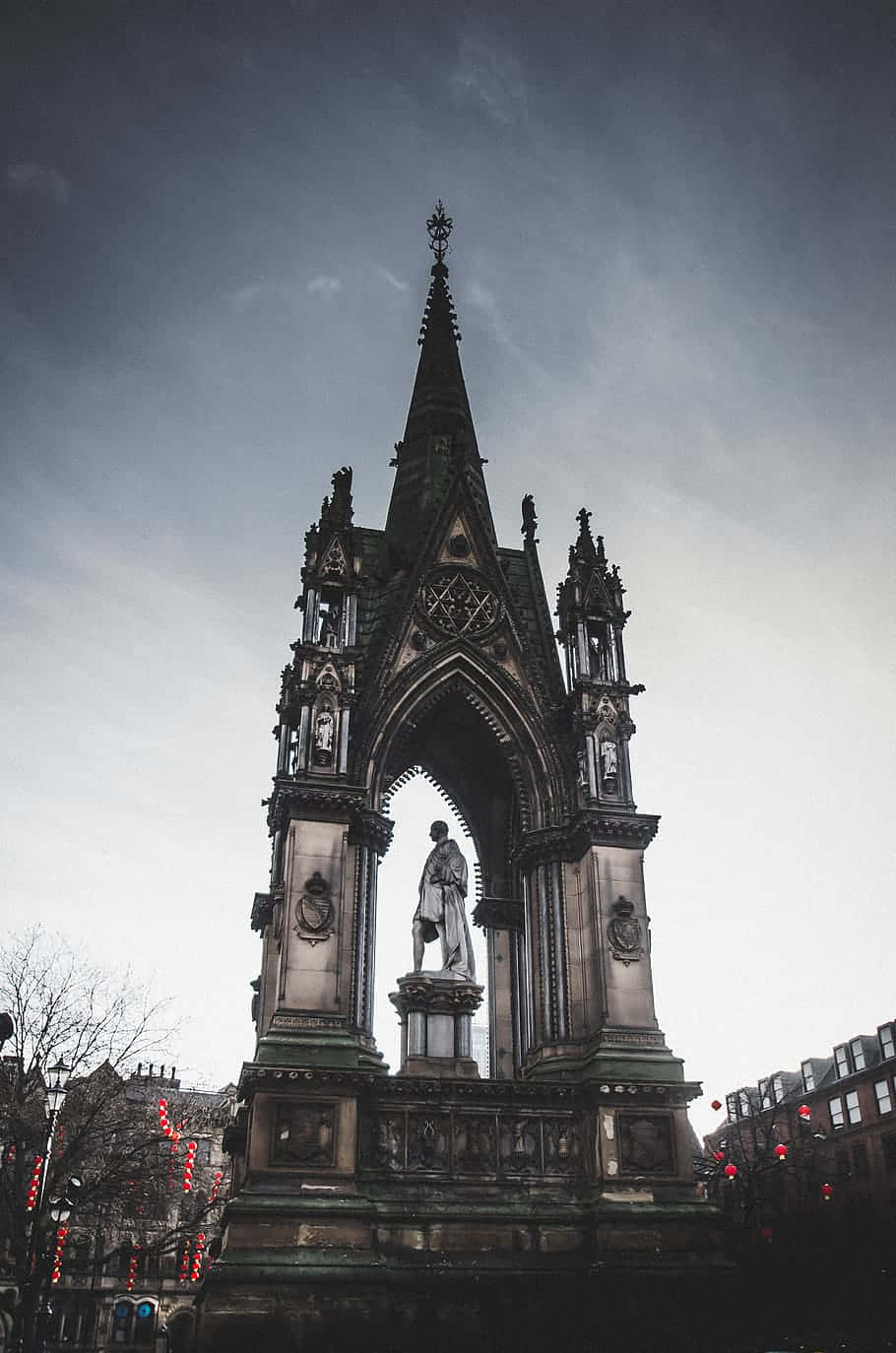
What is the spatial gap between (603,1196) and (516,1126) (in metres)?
1.57

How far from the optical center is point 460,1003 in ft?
61.2

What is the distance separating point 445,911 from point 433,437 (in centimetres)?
1092

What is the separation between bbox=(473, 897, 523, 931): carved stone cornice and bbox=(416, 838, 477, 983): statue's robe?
6.58 ft

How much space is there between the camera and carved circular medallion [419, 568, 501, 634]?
21.9 m

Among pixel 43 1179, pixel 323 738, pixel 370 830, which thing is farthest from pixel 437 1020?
pixel 43 1179

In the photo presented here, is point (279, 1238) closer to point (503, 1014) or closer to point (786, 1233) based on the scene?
point (503, 1014)

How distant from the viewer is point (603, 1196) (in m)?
16.9

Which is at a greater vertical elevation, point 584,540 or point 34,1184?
point 584,540

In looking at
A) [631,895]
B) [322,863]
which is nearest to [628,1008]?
[631,895]

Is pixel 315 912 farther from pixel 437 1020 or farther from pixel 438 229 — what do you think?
pixel 438 229

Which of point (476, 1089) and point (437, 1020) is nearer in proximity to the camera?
point (476, 1089)

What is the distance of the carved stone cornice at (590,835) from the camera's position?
19.5 meters

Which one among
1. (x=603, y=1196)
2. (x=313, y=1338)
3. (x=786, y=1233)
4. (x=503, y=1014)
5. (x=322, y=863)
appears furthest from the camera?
(x=786, y=1233)

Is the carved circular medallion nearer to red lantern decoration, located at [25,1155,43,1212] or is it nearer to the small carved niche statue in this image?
the small carved niche statue
